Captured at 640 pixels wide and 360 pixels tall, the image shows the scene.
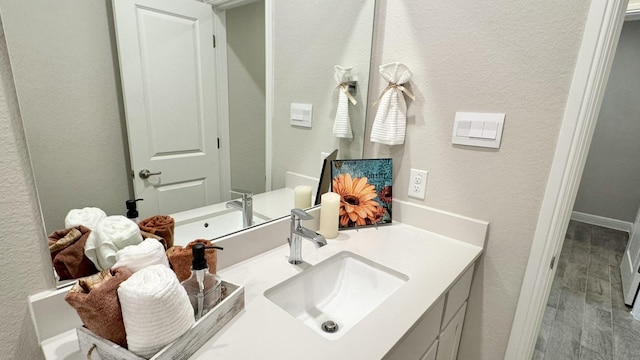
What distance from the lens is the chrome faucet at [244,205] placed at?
41.8 inches

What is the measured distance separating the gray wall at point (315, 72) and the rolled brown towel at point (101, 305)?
0.77 m

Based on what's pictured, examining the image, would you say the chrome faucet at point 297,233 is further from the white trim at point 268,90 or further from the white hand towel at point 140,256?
the white hand towel at point 140,256

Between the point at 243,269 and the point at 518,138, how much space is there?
1.04m

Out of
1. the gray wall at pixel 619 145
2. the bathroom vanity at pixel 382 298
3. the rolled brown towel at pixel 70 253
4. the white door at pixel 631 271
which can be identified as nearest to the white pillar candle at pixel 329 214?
the bathroom vanity at pixel 382 298

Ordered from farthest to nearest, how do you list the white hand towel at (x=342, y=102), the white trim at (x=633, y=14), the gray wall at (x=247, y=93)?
the white trim at (x=633, y=14)
the white hand towel at (x=342, y=102)
the gray wall at (x=247, y=93)

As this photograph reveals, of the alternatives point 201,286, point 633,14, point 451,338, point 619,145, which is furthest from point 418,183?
point 619,145

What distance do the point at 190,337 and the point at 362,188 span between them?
0.89 meters

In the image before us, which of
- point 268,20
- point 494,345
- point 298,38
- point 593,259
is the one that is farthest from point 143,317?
point 593,259

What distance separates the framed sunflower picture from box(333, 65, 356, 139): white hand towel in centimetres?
19

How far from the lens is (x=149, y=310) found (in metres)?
0.53

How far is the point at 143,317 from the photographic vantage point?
1.75 feet

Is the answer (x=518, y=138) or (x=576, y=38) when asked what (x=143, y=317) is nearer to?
(x=518, y=138)

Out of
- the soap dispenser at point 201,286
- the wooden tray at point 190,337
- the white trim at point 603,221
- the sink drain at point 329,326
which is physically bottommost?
the white trim at point 603,221

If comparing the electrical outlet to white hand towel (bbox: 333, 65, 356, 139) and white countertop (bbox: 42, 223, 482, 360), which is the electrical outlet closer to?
white countertop (bbox: 42, 223, 482, 360)
